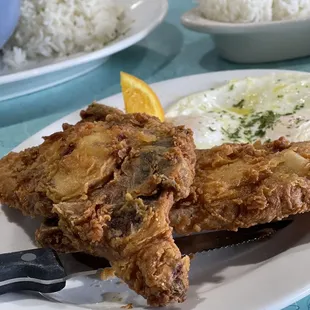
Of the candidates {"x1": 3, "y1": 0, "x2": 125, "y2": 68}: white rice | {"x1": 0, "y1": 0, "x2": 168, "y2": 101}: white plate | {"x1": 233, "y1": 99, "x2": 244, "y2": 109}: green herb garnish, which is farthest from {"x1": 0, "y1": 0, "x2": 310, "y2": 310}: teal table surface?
{"x1": 233, "y1": 99, "x2": 244, "y2": 109}: green herb garnish

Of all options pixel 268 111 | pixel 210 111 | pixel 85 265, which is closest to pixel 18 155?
pixel 85 265

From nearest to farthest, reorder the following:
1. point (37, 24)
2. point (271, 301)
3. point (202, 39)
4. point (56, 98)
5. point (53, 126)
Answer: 1. point (271, 301)
2. point (53, 126)
3. point (56, 98)
4. point (37, 24)
5. point (202, 39)

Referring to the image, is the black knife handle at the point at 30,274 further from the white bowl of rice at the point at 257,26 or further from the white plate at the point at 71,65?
the white bowl of rice at the point at 257,26

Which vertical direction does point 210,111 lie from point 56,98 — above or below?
above

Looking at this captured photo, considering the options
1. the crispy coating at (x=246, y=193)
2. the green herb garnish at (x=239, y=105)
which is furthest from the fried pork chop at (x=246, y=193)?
the green herb garnish at (x=239, y=105)

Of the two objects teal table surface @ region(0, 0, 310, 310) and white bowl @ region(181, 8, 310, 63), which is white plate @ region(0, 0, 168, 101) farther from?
white bowl @ region(181, 8, 310, 63)

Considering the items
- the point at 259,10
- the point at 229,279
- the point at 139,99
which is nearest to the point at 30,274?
the point at 229,279

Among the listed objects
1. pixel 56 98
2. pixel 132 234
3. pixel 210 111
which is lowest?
pixel 56 98

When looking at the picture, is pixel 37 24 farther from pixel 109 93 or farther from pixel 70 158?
pixel 70 158
